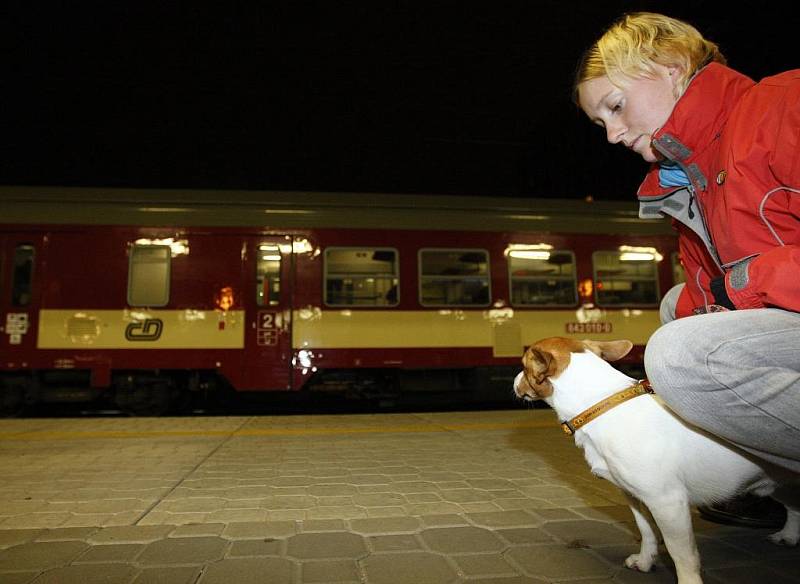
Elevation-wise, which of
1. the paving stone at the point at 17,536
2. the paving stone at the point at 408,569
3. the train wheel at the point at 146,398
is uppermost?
the train wheel at the point at 146,398

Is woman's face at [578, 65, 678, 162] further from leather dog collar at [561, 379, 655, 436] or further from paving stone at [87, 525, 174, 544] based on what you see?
paving stone at [87, 525, 174, 544]

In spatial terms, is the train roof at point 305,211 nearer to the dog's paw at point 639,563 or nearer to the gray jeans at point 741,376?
the dog's paw at point 639,563

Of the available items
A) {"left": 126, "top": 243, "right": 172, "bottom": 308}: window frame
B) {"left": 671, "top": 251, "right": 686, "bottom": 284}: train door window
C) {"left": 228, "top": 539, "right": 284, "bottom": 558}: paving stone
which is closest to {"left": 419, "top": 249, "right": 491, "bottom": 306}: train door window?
{"left": 671, "top": 251, "right": 686, "bottom": 284}: train door window

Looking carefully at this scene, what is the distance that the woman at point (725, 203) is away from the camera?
128 centimetres

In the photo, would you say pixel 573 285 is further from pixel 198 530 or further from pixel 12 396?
pixel 12 396

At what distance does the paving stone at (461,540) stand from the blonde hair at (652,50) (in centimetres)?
188

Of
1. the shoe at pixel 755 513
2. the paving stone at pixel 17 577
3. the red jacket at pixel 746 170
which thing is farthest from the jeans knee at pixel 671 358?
the paving stone at pixel 17 577

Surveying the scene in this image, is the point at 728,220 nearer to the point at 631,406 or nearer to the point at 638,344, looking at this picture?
the point at 631,406

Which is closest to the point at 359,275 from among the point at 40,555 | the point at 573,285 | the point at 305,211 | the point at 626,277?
the point at 305,211

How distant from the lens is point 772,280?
49.4 inches

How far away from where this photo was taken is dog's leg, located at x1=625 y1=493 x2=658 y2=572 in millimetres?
1890

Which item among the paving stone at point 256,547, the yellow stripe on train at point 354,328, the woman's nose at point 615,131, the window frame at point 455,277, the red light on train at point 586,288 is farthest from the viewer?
the red light on train at point 586,288

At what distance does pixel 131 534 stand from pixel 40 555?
13.5 inches

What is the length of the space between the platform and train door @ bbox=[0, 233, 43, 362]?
2.34 metres
